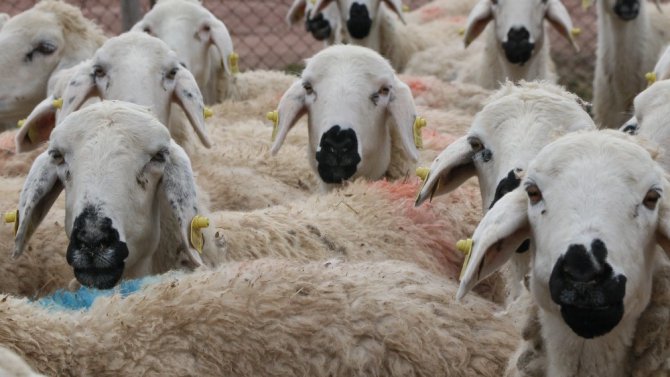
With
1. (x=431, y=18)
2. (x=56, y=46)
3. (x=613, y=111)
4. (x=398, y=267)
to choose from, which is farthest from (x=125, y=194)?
(x=431, y=18)

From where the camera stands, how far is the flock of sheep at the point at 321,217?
3.42 metres

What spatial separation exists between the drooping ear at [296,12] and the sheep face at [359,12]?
132 centimetres

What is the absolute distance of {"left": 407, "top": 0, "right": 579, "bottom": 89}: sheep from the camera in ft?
25.1

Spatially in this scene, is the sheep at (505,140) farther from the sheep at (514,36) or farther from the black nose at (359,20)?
the black nose at (359,20)

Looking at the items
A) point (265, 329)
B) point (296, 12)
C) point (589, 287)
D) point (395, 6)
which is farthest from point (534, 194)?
point (296, 12)

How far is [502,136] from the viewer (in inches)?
188

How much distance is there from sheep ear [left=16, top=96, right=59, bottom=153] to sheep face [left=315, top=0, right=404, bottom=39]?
295 cm

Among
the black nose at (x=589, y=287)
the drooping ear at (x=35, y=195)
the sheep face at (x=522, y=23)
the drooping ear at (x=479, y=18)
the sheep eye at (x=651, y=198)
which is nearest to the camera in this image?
the black nose at (x=589, y=287)

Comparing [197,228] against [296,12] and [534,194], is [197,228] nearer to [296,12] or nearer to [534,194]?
[534,194]

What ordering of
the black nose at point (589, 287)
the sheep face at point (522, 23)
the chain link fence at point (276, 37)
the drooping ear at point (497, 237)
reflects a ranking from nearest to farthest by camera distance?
1. the black nose at point (589, 287)
2. the drooping ear at point (497, 237)
3. the sheep face at point (522, 23)
4. the chain link fence at point (276, 37)

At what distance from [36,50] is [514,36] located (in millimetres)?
2791

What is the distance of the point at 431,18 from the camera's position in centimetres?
1230

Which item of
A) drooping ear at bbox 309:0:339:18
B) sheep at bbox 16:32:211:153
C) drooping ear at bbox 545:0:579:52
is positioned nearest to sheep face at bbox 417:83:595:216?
sheep at bbox 16:32:211:153

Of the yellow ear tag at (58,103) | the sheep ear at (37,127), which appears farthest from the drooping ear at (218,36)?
the yellow ear tag at (58,103)
